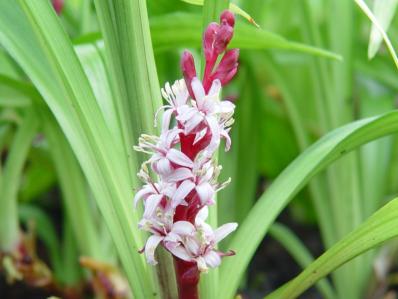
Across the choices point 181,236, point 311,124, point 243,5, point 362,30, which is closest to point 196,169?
point 181,236

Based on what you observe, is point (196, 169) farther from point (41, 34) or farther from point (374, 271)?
point (374, 271)

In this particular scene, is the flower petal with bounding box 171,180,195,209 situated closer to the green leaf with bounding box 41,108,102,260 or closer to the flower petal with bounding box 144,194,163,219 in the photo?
the flower petal with bounding box 144,194,163,219

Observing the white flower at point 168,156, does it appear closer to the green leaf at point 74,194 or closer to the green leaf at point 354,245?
the green leaf at point 354,245

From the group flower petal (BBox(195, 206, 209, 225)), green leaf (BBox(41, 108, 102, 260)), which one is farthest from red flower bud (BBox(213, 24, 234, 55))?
green leaf (BBox(41, 108, 102, 260))

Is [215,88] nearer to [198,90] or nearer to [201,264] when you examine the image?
[198,90]

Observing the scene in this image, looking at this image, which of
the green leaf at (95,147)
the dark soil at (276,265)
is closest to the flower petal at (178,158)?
the green leaf at (95,147)

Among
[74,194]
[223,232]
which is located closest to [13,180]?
[74,194]
